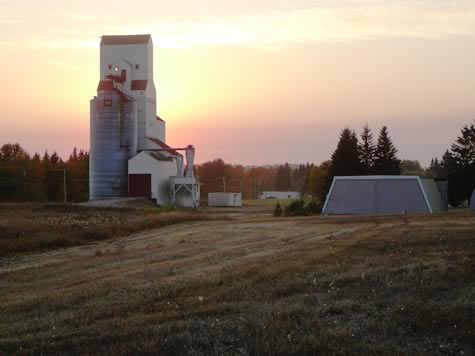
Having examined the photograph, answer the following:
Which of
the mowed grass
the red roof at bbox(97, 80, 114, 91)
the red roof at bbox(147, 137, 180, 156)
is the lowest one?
the mowed grass

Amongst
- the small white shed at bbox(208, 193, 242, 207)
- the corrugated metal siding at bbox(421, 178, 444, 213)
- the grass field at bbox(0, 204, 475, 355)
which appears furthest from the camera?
the small white shed at bbox(208, 193, 242, 207)

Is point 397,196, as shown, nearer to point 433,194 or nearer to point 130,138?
point 433,194

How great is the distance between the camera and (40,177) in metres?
83.2

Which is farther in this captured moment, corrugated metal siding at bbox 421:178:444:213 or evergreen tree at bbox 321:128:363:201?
evergreen tree at bbox 321:128:363:201

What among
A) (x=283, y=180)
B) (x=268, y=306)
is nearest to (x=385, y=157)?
(x=268, y=306)

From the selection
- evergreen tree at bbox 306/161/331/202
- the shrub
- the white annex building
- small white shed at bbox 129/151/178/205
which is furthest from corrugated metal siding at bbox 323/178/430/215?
the white annex building

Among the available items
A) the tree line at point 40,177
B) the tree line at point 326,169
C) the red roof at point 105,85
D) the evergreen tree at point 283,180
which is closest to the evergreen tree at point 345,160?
the tree line at point 326,169

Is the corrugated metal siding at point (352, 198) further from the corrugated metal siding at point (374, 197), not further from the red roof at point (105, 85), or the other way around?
the red roof at point (105, 85)

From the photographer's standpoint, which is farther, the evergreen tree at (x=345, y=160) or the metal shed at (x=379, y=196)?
the evergreen tree at (x=345, y=160)

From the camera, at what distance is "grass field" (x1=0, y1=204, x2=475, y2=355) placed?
7.47m

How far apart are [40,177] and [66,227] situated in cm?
5133

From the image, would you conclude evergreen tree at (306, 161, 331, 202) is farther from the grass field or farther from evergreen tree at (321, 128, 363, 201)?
the grass field

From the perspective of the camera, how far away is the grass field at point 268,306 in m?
7.47

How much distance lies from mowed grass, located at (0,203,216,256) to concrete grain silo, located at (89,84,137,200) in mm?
14797
